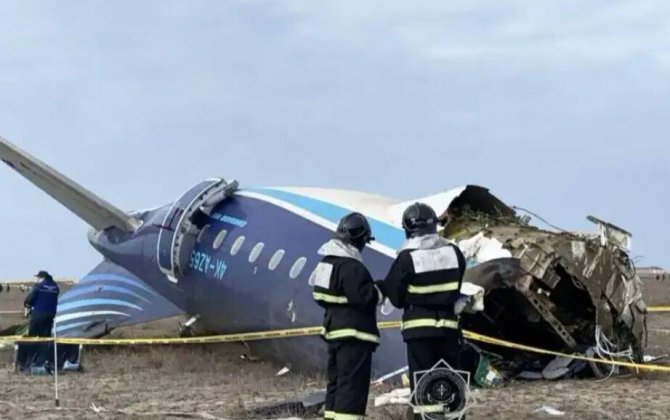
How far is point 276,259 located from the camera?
1549cm

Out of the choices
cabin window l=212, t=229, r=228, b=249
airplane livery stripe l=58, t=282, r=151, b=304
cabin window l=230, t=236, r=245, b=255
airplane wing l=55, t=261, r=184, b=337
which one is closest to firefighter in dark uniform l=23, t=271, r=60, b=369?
airplane wing l=55, t=261, r=184, b=337

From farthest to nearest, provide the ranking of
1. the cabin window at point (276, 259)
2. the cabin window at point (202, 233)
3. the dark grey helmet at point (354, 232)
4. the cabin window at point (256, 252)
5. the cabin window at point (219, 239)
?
the cabin window at point (202, 233) → the cabin window at point (219, 239) → the cabin window at point (256, 252) → the cabin window at point (276, 259) → the dark grey helmet at point (354, 232)

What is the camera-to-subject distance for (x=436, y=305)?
877 centimetres

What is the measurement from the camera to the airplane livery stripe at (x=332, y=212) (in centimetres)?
1416

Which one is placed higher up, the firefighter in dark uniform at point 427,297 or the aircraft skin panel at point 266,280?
the aircraft skin panel at point 266,280

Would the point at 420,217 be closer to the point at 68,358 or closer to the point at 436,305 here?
the point at 436,305

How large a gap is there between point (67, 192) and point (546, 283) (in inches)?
393

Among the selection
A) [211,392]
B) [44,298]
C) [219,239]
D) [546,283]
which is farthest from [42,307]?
[546,283]

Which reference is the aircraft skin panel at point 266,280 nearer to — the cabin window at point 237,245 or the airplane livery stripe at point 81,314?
the cabin window at point 237,245

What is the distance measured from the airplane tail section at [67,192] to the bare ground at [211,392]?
290 centimetres

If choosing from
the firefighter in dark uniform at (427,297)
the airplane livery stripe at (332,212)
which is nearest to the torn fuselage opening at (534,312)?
Result: the airplane livery stripe at (332,212)

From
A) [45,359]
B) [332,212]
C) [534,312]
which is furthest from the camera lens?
[45,359]

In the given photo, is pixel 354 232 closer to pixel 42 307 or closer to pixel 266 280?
pixel 266 280

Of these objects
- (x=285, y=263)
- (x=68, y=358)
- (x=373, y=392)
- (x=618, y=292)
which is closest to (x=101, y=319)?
(x=68, y=358)
